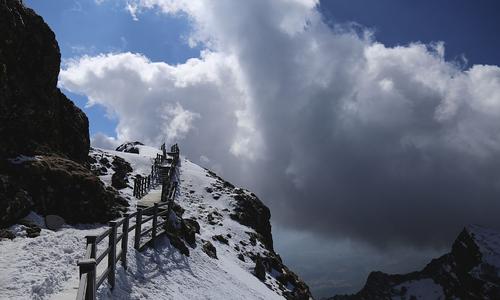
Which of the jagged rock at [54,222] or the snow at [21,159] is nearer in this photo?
the jagged rock at [54,222]

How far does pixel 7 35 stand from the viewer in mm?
22547

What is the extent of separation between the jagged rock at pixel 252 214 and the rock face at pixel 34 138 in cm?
3034

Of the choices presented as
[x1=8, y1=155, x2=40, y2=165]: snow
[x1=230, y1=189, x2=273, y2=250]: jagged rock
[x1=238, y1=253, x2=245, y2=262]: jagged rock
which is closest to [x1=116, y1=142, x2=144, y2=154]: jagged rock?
[x1=230, y1=189, x2=273, y2=250]: jagged rock

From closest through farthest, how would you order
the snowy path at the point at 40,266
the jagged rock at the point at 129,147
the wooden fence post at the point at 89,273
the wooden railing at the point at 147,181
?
the wooden fence post at the point at 89,273
the snowy path at the point at 40,266
the wooden railing at the point at 147,181
the jagged rock at the point at 129,147

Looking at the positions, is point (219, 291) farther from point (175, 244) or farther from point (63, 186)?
point (63, 186)

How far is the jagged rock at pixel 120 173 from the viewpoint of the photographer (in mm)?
36131

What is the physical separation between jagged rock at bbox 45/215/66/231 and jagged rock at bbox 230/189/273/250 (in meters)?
34.5

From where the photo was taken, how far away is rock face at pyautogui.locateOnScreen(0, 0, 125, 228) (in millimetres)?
19391

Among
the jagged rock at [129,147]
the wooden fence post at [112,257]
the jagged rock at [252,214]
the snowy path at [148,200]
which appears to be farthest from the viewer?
the jagged rock at [129,147]

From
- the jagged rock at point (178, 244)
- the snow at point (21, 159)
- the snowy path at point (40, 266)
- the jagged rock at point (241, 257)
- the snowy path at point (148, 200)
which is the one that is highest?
the snowy path at point (148, 200)

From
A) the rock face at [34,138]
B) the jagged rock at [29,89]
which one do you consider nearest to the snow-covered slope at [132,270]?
the rock face at [34,138]

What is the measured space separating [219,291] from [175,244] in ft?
12.4

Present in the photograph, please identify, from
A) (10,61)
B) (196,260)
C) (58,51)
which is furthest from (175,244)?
(58,51)

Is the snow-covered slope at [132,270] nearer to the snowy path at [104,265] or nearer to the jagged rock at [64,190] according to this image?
the snowy path at [104,265]
